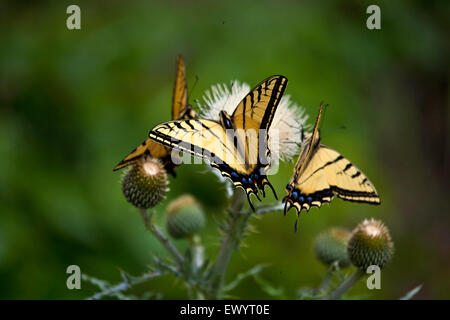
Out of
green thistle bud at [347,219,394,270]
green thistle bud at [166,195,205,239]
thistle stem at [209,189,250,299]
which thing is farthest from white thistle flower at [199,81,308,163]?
green thistle bud at [166,195,205,239]

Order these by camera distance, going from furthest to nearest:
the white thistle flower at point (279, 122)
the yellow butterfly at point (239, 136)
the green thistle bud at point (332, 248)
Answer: the green thistle bud at point (332, 248) < the white thistle flower at point (279, 122) < the yellow butterfly at point (239, 136)

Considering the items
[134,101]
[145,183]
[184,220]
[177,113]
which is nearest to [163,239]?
[145,183]

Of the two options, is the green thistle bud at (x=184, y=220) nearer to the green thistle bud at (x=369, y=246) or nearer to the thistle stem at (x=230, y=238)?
the thistle stem at (x=230, y=238)

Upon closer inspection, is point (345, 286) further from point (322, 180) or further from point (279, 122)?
point (279, 122)

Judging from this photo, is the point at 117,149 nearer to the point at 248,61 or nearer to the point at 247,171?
the point at 248,61

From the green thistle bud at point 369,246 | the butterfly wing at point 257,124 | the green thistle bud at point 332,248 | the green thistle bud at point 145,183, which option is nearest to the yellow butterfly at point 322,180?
the butterfly wing at point 257,124
